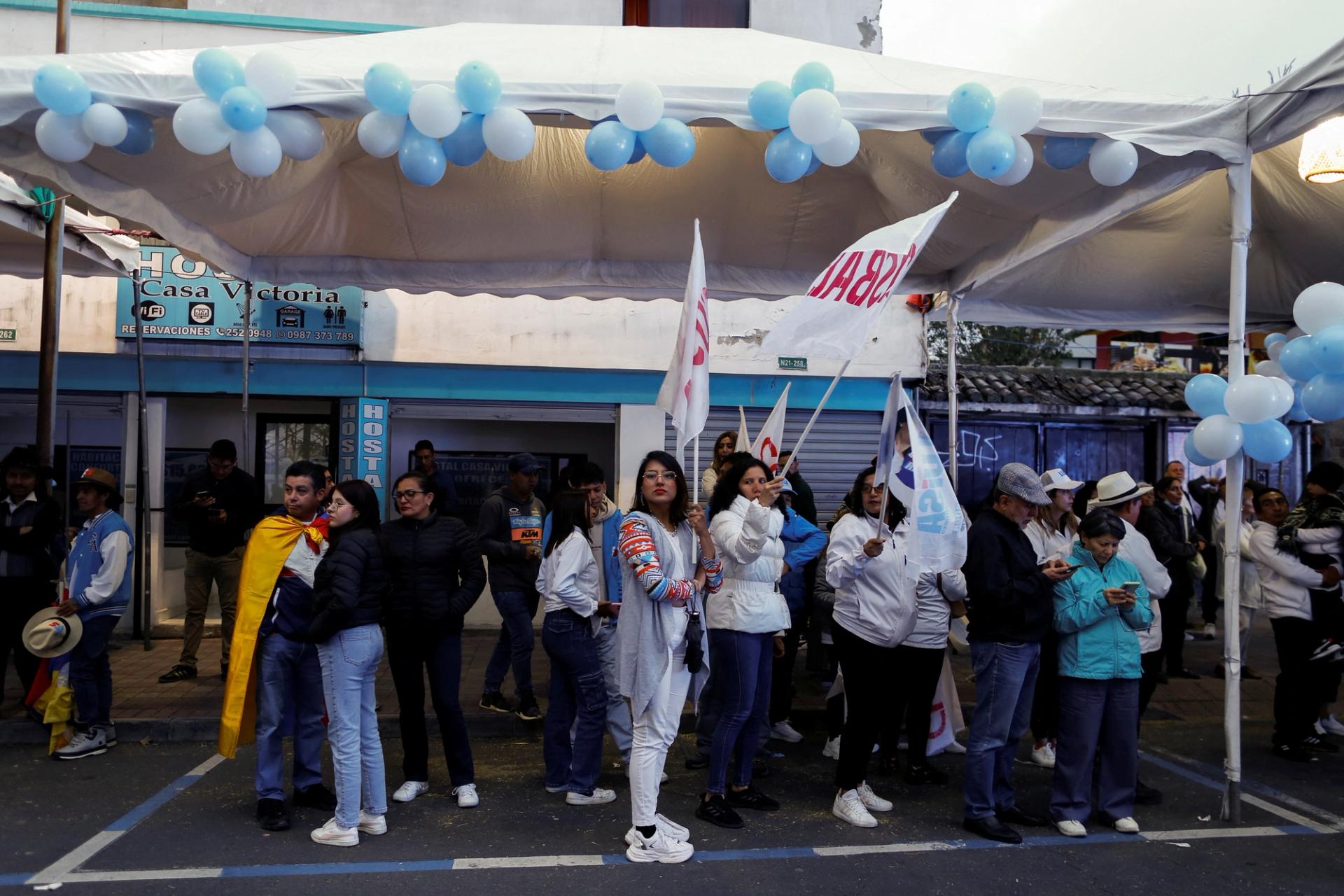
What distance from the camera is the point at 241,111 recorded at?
16.6 ft

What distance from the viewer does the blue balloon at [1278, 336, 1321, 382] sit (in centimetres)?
570

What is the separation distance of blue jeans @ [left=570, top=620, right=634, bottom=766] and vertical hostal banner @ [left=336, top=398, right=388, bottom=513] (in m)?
5.06

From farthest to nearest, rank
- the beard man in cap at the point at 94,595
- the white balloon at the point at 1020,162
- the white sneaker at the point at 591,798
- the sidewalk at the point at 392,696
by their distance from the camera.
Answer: the sidewalk at the point at 392,696 → the beard man in cap at the point at 94,595 → the white sneaker at the point at 591,798 → the white balloon at the point at 1020,162

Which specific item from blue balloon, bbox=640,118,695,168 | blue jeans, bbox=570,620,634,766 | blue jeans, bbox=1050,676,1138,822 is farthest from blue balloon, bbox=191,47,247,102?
blue jeans, bbox=1050,676,1138,822

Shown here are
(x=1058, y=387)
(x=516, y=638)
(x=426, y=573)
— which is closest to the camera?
(x=426, y=573)

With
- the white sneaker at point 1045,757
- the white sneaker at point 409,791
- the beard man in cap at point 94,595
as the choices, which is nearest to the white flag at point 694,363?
the white sneaker at point 409,791

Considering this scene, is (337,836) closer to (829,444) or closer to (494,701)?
(494,701)

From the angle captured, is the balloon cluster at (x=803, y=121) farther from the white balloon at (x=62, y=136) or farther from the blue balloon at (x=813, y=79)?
the white balloon at (x=62, y=136)

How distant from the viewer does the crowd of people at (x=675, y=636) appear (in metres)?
5.01

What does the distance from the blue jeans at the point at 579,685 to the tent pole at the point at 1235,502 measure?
325 centimetres

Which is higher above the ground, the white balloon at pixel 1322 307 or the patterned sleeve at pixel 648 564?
the white balloon at pixel 1322 307

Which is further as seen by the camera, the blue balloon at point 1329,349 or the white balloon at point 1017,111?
the blue balloon at point 1329,349

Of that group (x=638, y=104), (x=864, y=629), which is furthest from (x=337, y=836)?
(x=638, y=104)

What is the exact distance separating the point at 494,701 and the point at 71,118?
433cm
